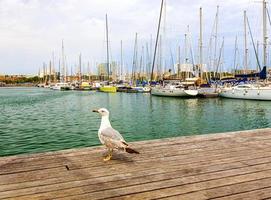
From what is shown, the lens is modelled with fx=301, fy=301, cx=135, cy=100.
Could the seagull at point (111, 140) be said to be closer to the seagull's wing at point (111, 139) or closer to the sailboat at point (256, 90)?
the seagull's wing at point (111, 139)

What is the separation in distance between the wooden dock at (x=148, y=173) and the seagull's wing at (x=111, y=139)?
0.94ft

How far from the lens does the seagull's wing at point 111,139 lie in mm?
4678

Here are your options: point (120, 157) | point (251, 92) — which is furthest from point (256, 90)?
point (120, 157)

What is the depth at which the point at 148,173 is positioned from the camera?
4133 mm

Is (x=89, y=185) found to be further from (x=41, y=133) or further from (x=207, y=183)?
(x=41, y=133)

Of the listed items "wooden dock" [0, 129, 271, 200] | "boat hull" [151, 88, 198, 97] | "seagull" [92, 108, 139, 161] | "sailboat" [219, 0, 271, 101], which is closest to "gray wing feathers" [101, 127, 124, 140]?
"seagull" [92, 108, 139, 161]

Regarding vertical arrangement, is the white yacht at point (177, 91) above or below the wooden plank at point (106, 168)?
above

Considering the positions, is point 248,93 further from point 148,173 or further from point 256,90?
point 148,173

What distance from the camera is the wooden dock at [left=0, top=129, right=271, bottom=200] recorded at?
343 centimetres

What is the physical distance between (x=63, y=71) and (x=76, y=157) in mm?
102586

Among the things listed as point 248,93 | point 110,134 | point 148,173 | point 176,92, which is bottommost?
point 148,173

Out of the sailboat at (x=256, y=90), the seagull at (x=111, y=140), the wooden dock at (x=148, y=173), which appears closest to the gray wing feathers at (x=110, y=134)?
the seagull at (x=111, y=140)

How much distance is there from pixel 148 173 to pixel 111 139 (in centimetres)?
90

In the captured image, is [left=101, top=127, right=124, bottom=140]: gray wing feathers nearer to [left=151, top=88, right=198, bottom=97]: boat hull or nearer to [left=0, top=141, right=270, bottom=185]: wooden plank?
[left=0, top=141, right=270, bottom=185]: wooden plank
